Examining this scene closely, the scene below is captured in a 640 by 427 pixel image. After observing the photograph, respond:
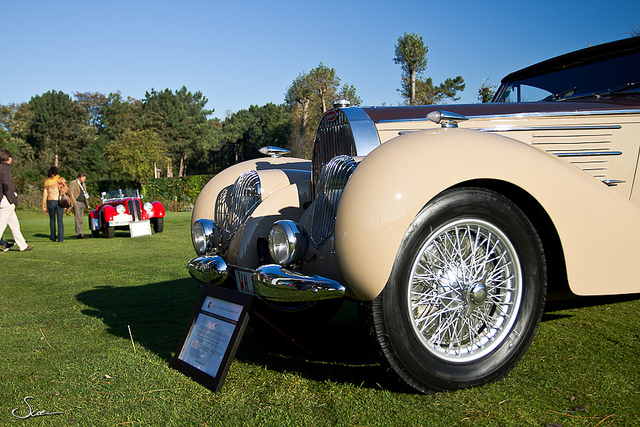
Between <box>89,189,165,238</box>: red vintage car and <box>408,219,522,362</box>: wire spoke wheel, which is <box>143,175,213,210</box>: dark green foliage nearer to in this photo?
<box>89,189,165,238</box>: red vintage car

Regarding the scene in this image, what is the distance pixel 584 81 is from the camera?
12.4ft

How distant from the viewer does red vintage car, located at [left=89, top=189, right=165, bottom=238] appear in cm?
1133

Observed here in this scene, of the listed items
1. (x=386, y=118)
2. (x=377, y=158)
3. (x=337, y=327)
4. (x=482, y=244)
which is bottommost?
(x=337, y=327)

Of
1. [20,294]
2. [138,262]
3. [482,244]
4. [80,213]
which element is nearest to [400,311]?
[482,244]

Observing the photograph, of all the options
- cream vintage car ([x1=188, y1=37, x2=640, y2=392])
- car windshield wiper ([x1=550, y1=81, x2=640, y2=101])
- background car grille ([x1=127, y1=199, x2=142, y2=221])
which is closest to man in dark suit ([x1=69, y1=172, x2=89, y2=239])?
background car grille ([x1=127, y1=199, x2=142, y2=221])

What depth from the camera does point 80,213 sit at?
1205 cm

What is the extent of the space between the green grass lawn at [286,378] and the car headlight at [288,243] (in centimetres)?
50

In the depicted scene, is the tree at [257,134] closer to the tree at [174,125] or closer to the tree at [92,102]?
the tree at [174,125]

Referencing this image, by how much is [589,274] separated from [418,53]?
87.1 feet

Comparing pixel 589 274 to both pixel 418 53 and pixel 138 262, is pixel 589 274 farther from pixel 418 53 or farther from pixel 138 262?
pixel 418 53

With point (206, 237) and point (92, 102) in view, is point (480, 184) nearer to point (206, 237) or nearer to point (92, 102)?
point (206, 237)

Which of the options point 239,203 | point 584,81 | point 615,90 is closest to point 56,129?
point 239,203

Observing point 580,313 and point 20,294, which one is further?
point 20,294

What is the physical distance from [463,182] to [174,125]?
64.2m
